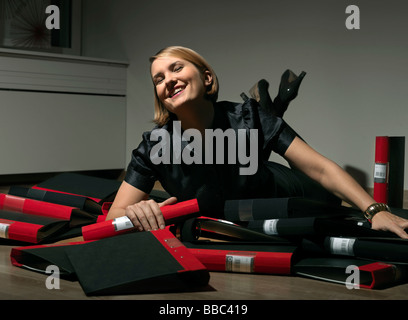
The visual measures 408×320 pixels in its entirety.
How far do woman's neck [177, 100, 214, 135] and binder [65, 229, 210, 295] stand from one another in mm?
459

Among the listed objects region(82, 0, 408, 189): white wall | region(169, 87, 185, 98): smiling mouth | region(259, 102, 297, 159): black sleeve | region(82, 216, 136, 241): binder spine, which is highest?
region(82, 0, 408, 189): white wall

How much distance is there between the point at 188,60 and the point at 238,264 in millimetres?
650

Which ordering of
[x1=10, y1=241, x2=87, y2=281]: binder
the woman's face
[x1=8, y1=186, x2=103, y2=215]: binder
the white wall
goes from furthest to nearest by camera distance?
the white wall → [x1=8, y1=186, x2=103, y2=215]: binder → the woman's face → [x1=10, y1=241, x2=87, y2=281]: binder

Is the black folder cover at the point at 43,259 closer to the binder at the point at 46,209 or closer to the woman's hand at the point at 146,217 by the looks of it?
the woman's hand at the point at 146,217

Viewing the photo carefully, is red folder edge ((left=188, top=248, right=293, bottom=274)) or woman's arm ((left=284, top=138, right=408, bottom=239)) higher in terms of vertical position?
woman's arm ((left=284, top=138, right=408, bottom=239))

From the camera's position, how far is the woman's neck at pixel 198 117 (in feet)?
5.50

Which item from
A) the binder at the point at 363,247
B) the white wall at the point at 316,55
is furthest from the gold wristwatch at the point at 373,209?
the white wall at the point at 316,55

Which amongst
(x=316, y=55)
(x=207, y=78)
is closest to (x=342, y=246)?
(x=207, y=78)

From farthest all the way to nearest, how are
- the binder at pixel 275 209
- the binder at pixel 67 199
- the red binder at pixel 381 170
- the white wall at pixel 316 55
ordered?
the white wall at pixel 316 55 → the red binder at pixel 381 170 → the binder at pixel 67 199 → the binder at pixel 275 209

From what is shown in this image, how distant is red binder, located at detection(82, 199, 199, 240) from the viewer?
1538 millimetres

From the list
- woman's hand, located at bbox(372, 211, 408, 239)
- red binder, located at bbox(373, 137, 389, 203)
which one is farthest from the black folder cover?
red binder, located at bbox(373, 137, 389, 203)

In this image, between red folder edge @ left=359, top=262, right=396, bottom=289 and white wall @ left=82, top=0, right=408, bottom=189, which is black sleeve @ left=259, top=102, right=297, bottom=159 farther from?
white wall @ left=82, top=0, right=408, bottom=189

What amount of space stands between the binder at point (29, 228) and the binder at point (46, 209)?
0.10m

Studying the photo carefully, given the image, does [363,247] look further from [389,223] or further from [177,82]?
[177,82]
